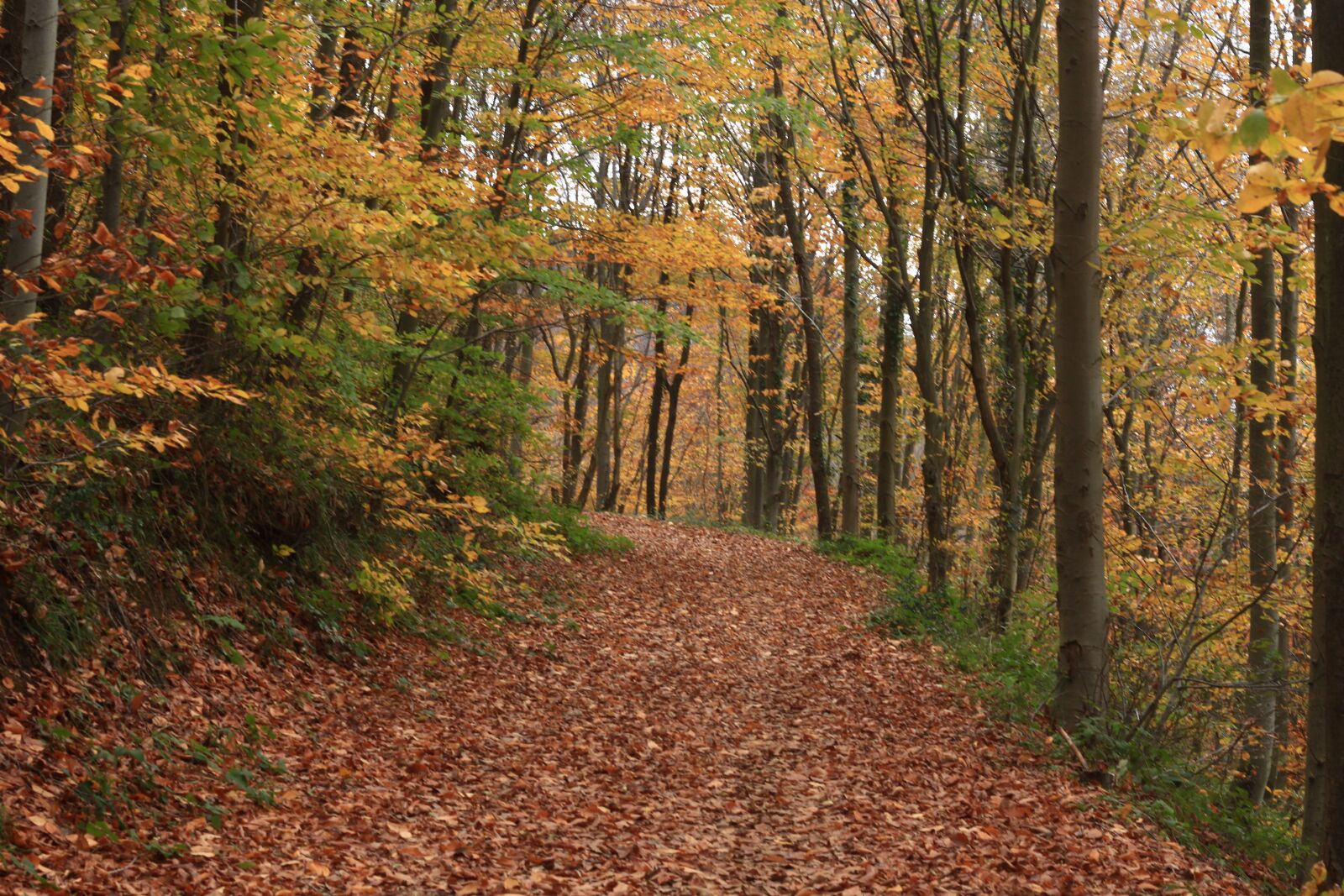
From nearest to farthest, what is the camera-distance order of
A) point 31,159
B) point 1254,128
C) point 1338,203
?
point 1254,128
point 1338,203
point 31,159

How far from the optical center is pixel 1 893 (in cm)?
378

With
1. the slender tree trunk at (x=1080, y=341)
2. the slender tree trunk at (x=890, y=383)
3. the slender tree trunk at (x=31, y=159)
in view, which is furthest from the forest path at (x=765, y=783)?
the slender tree trunk at (x=890, y=383)

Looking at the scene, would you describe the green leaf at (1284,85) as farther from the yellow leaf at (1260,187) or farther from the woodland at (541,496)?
the yellow leaf at (1260,187)

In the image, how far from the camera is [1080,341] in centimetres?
714

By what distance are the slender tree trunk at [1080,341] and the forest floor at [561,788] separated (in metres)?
1.16

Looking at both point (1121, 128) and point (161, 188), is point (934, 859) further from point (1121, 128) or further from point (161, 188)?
point (1121, 128)

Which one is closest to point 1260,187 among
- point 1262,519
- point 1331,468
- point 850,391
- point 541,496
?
point 1331,468

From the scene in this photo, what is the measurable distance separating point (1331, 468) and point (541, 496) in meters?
12.3

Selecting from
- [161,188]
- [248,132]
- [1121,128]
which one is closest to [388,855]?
A: [248,132]

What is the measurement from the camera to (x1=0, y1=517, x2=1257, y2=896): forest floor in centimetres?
484

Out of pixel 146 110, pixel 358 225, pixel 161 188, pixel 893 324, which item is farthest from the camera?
pixel 893 324

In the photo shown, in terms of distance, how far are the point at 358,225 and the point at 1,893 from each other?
4.19 m

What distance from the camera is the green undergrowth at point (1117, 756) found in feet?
21.0

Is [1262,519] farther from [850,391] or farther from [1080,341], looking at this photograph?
[850,391]
